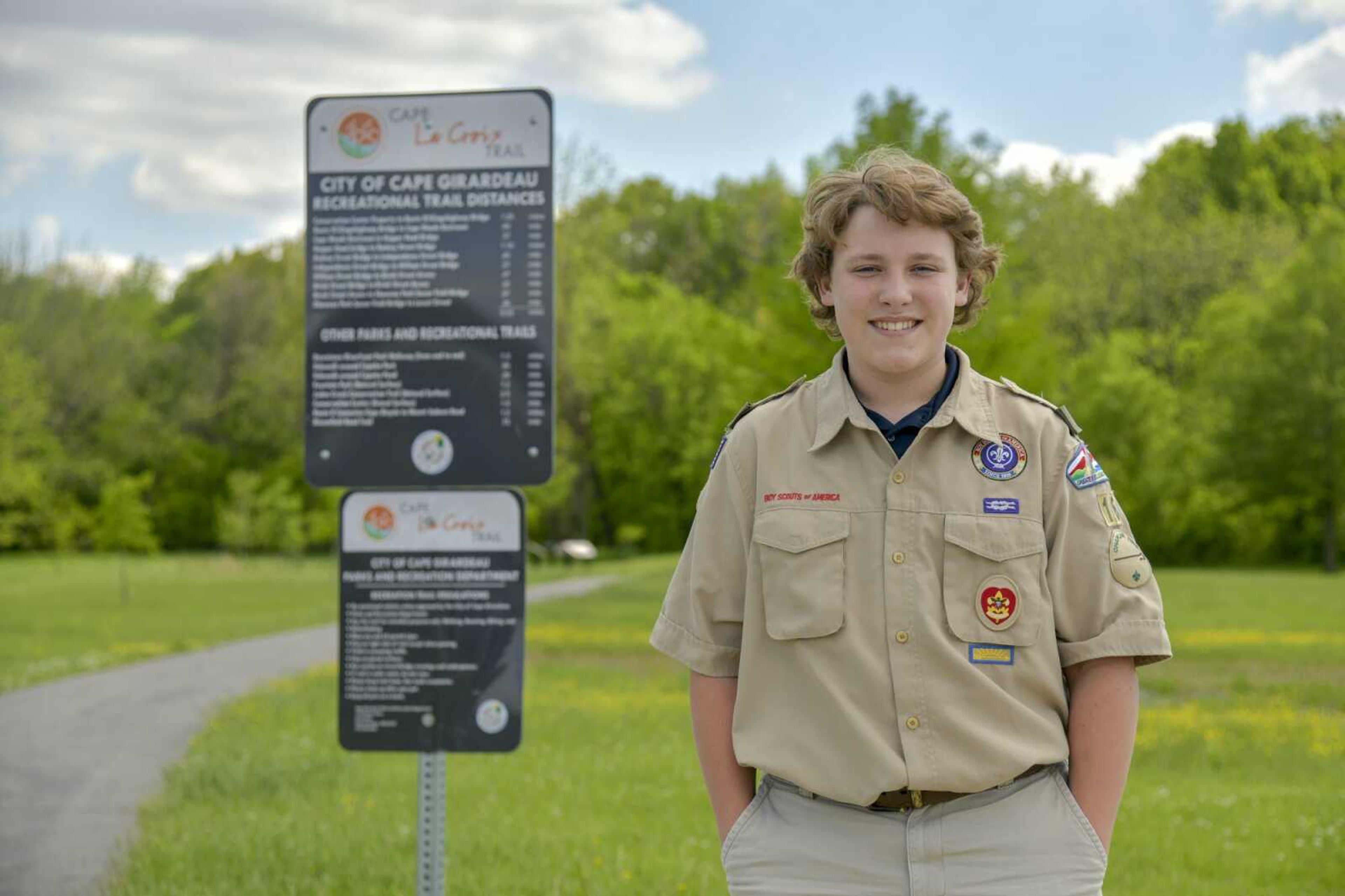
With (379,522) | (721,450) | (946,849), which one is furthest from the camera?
(379,522)

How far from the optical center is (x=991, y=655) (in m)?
2.61

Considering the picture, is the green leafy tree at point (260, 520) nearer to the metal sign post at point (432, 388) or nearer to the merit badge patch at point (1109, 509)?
the metal sign post at point (432, 388)

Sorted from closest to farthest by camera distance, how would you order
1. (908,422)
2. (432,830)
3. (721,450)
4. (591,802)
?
1. (908,422)
2. (721,450)
3. (432,830)
4. (591,802)

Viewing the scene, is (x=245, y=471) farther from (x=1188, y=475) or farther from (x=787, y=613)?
(x=787, y=613)

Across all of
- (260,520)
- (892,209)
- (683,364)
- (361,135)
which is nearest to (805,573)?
(892,209)

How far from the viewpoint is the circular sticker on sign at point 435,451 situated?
4.98 metres

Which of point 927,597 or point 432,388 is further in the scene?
point 432,388

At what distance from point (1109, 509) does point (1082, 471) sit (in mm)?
84

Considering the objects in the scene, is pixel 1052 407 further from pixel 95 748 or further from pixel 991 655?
pixel 95 748

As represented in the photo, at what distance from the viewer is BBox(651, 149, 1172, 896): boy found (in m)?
2.57

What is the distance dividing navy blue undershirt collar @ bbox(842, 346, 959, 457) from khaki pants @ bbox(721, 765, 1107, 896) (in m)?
0.64

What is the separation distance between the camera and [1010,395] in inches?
110

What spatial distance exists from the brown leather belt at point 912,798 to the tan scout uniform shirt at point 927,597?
0.15 feet

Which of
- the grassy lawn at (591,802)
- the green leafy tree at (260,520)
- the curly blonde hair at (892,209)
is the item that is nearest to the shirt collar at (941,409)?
the curly blonde hair at (892,209)
